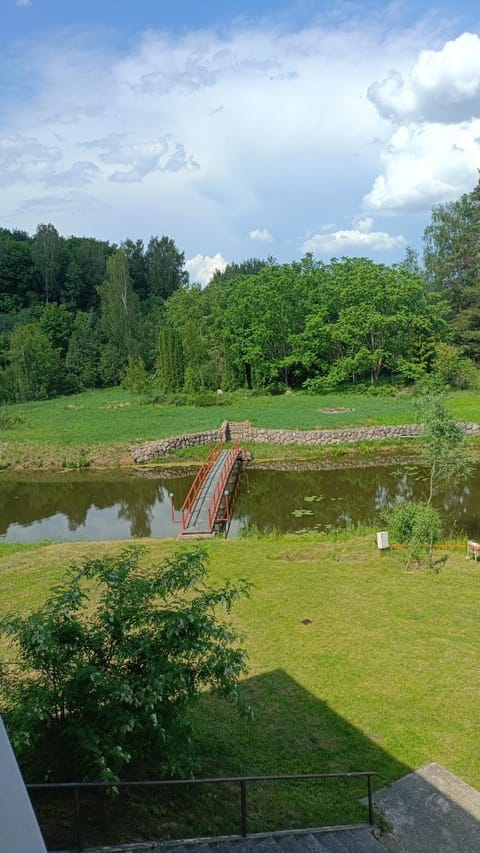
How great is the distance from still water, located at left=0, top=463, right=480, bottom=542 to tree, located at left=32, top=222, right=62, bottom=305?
224 ft

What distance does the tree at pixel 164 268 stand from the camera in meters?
99.5

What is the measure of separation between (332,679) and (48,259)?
91.3 meters

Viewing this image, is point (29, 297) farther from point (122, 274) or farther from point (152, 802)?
point (152, 802)

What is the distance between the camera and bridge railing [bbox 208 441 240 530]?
17853mm

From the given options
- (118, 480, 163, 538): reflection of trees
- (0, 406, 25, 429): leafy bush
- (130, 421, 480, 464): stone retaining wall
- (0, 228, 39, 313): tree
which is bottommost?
(118, 480, 163, 538): reflection of trees

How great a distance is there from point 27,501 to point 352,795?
19810 mm

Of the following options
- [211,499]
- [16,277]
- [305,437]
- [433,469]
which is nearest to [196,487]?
[211,499]

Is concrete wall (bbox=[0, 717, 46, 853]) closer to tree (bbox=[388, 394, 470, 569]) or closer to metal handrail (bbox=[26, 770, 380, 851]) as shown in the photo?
metal handrail (bbox=[26, 770, 380, 851])

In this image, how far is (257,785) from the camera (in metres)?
6.71

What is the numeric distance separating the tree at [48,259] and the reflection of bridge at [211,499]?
235 feet

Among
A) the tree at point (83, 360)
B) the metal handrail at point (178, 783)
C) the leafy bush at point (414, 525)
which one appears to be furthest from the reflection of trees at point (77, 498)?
the tree at point (83, 360)

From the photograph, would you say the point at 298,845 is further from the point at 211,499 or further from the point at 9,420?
the point at 9,420

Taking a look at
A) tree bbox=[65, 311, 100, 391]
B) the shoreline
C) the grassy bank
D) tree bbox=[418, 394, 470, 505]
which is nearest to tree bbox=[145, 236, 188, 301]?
tree bbox=[65, 311, 100, 391]

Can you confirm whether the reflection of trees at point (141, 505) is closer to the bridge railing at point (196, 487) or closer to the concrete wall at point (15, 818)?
the bridge railing at point (196, 487)
